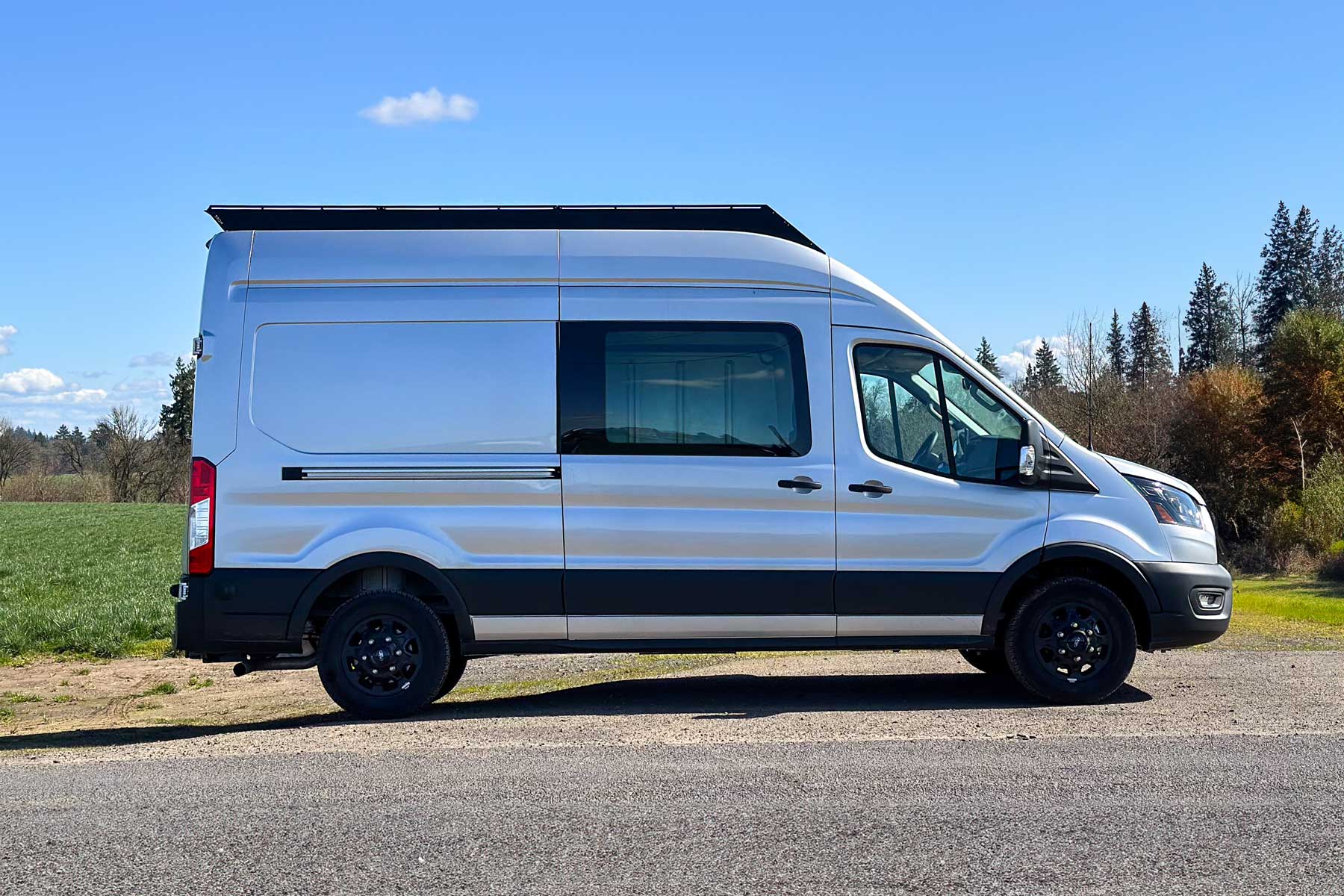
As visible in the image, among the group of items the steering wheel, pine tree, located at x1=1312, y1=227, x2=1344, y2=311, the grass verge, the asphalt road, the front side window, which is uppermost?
pine tree, located at x1=1312, y1=227, x2=1344, y2=311

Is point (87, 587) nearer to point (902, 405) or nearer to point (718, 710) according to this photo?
point (718, 710)

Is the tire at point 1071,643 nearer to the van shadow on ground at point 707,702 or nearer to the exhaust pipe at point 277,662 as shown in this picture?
the van shadow on ground at point 707,702

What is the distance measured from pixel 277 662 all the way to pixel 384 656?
79 centimetres

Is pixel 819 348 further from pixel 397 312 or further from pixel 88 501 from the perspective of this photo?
pixel 88 501

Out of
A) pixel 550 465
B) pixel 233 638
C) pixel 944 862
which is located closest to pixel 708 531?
pixel 550 465

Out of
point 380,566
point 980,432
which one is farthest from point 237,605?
point 980,432

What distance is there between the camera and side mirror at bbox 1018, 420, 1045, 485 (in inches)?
319

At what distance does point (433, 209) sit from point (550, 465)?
187 centimetres

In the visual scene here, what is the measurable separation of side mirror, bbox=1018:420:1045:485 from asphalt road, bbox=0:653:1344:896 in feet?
4.88

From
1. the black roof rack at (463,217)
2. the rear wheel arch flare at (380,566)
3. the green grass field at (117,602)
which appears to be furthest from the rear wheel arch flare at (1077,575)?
the green grass field at (117,602)

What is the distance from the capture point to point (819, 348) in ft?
26.8

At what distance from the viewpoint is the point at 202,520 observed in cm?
790

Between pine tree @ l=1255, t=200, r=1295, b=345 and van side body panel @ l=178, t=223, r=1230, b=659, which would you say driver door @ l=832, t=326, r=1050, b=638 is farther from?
pine tree @ l=1255, t=200, r=1295, b=345

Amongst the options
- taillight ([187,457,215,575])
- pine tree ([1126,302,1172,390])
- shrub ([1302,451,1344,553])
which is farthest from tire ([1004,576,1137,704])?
pine tree ([1126,302,1172,390])
